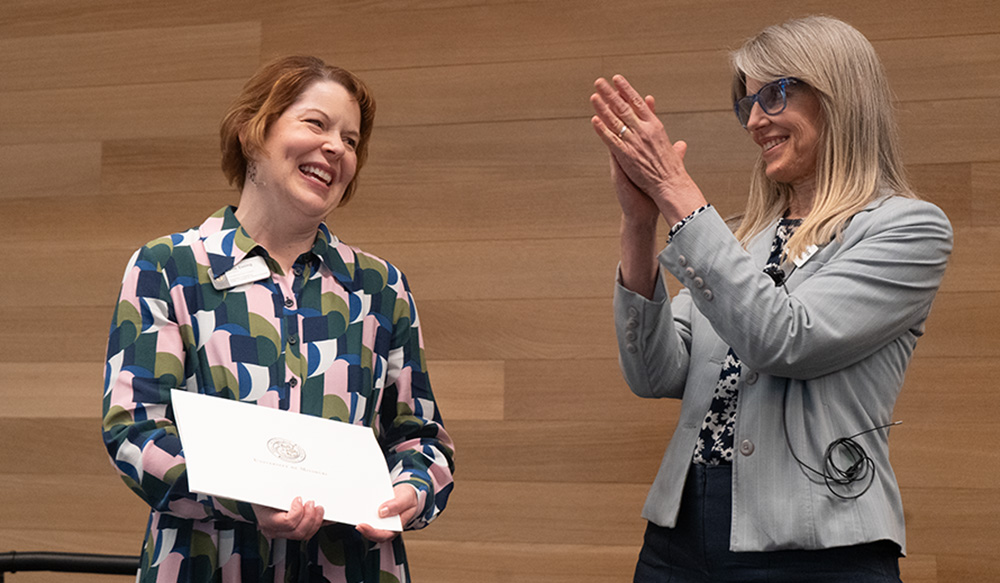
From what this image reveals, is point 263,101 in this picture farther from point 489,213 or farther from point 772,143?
point 489,213

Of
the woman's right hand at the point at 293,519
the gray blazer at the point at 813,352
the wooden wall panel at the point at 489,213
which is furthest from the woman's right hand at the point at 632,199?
the wooden wall panel at the point at 489,213

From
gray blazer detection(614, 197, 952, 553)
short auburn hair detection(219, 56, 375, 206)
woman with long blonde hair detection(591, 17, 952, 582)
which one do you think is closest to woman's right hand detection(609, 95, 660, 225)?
woman with long blonde hair detection(591, 17, 952, 582)

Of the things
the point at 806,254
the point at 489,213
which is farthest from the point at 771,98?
the point at 489,213

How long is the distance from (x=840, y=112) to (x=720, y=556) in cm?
68

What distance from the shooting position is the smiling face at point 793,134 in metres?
1.51

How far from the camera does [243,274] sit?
142 centimetres

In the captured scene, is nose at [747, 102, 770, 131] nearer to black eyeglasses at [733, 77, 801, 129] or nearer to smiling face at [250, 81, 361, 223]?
black eyeglasses at [733, 77, 801, 129]

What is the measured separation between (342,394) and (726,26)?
5.59 feet

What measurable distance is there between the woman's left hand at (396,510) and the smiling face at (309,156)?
452 millimetres

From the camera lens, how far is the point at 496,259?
8.81 ft

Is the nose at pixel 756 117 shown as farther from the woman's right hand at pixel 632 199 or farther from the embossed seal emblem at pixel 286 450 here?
the embossed seal emblem at pixel 286 450

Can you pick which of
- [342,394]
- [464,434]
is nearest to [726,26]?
[464,434]

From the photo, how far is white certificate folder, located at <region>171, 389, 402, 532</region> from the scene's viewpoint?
1.21 metres

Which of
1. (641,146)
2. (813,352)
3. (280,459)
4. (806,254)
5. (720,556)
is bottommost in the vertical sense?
(720,556)
